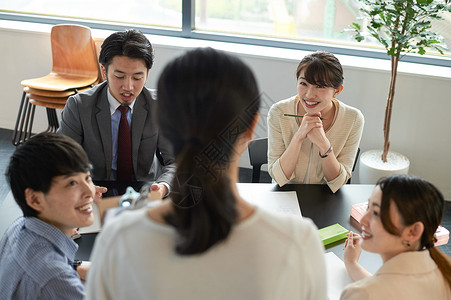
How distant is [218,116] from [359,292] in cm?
84

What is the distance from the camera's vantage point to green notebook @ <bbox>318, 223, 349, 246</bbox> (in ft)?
6.06

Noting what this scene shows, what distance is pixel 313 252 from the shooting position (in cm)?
88

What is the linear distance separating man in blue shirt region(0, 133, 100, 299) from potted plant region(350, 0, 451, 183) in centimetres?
222

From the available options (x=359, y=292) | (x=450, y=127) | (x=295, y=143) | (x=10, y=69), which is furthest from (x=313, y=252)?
(x=10, y=69)

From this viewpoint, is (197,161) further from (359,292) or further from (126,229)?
(359,292)

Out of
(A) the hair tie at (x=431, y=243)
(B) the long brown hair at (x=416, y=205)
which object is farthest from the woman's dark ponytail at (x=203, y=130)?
(A) the hair tie at (x=431, y=243)

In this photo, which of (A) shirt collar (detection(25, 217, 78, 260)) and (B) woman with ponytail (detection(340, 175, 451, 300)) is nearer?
(B) woman with ponytail (detection(340, 175, 451, 300))

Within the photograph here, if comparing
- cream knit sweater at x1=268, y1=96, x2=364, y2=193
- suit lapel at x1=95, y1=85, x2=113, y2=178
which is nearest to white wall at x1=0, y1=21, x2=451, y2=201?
cream knit sweater at x1=268, y1=96, x2=364, y2=193

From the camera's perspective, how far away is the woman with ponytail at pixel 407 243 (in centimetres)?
138

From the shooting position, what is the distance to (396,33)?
304 centimetres

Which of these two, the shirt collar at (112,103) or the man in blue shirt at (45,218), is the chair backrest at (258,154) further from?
the man in blue shirt at (45,218)

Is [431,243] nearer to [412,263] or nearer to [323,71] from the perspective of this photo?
[412,263]

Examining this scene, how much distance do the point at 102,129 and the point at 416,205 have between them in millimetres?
1547

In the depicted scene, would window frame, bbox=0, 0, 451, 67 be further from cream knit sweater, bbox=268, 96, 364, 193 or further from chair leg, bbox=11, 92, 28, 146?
cream knit sweater, bbox=268, 96, 364, 193
